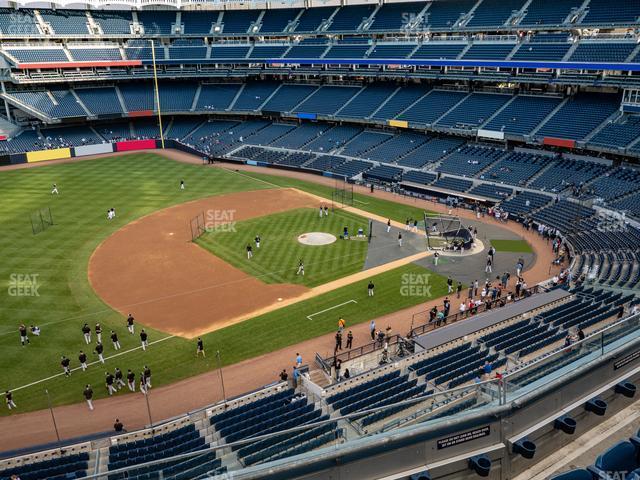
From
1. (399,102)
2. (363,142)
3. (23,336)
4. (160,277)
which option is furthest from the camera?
(399,102)

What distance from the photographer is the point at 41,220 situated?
153 feet

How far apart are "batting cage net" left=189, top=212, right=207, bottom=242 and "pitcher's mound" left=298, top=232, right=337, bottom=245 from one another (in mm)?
8871

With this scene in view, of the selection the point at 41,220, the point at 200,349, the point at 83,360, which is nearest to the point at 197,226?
the point at 41,220

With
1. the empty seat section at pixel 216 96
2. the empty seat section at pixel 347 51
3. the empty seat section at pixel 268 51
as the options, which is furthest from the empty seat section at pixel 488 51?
the empty seat section at pixel 216 96

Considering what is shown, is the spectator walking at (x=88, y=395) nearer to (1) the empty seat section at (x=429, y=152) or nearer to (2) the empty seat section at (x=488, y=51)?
(1) the empty seat section at (x=429, y=152)

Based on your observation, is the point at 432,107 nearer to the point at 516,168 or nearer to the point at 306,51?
the point at 516,168

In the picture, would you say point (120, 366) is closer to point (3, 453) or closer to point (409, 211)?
point (3, 453)

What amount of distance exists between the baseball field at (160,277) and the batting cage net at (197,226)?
→ 70cm

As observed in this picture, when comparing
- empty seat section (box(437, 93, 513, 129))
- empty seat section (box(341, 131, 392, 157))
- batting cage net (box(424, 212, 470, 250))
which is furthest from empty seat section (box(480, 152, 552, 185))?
empty seat section (box(341, 131, 392, 157))

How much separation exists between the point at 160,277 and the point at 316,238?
1389 cm

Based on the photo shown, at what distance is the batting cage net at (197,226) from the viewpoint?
1746 inches

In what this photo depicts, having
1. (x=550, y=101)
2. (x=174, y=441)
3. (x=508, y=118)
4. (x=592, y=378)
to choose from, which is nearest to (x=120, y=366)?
(x=174, y=441)

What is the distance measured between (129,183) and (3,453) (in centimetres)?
4658

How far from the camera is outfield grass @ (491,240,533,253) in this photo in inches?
1650
